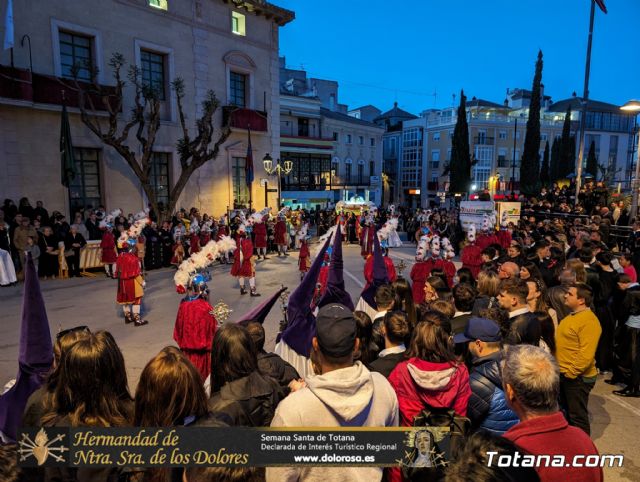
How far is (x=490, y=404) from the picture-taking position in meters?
2.81

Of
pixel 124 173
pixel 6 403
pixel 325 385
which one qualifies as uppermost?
pixel 124 173

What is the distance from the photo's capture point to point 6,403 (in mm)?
3041

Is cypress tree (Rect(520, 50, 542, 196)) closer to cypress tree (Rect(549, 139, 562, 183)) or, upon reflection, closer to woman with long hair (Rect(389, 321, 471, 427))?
cypress tree (Rect(549, 139, 562, 183))

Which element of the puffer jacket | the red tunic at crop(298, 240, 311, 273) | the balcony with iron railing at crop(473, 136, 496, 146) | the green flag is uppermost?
the balcony with iron railing at crop(473, 136, 496, 146)

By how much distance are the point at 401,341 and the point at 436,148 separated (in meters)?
50.8

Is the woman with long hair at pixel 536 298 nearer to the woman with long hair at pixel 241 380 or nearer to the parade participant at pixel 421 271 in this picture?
the parade participant at pixel 421 271

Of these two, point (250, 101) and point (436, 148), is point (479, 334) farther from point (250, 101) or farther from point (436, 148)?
point (436, 148)

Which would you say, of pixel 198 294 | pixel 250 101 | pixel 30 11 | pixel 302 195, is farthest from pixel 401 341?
pixel 302 195

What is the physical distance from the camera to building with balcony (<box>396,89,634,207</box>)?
49688 millimetres

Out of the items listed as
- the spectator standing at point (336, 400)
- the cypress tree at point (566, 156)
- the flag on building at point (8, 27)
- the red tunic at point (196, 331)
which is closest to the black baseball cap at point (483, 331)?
the spectator standing at point (336, 400)

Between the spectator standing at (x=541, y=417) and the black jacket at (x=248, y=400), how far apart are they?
1546 millimetres

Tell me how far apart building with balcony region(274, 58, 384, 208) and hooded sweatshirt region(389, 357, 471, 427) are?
3537 cm

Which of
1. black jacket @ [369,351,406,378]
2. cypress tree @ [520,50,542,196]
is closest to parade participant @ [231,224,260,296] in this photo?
black jacket @ [369,351,406,378]

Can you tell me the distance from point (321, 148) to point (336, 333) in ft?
132
